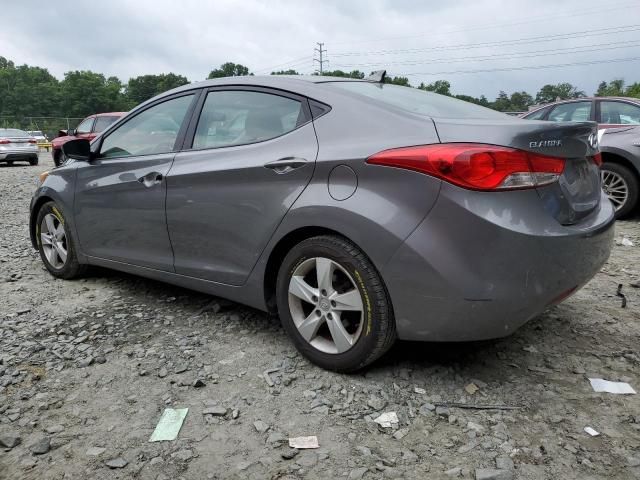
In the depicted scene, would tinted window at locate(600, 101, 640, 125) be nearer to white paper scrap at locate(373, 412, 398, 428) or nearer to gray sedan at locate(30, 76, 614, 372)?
gray sedan at locate(30, 76, 614, 372)

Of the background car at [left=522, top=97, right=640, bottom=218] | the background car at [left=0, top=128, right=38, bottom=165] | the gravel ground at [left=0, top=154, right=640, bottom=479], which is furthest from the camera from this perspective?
the background car at [left=0, top=128, right=38, bottom=165]

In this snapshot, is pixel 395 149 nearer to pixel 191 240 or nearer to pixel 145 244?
pixel 191 240

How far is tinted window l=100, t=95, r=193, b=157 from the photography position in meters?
3.55

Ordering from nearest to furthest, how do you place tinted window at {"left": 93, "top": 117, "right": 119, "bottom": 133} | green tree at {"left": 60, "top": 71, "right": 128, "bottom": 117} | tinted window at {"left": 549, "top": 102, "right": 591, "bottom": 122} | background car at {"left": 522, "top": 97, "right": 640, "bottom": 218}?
background car at {"left": 522, "top": 97, "right": 640, "bottom": 218}
tinted window at {"left": 549, "top": 102, "right": 591, "bottom": 122}
tinted window at {"left": 93, "top": 117, "right": 119, "bottom": 133}
green tree at {"left": 60, "top": 71, "right": 128, "bottom": 117}

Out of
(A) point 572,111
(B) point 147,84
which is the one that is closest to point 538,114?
(A) point 572,111

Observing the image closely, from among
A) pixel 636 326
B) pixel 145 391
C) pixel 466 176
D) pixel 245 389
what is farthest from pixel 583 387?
pixel 145 391

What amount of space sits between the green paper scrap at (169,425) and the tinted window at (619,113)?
639 cm

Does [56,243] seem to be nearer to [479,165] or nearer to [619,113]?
[479,165]

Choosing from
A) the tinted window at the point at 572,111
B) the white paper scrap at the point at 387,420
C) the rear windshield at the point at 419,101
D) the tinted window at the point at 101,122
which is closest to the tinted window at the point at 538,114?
the tinted window at the point at 572,111

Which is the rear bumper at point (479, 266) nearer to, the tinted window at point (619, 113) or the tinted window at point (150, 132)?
the tinted window at point (150, 132)

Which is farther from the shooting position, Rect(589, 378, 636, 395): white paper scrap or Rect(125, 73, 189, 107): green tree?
Rect(125, 73, 189, 107): green tree

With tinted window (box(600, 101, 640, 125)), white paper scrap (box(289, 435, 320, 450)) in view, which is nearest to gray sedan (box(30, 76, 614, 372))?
white paper scrap (box(289, 435, 320, 450))

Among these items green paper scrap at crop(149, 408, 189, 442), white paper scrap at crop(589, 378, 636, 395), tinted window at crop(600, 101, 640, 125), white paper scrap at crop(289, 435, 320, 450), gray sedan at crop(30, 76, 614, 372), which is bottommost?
white paper scrap at crop(589, 378, 636, 395)

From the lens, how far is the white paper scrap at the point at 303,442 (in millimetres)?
2221
